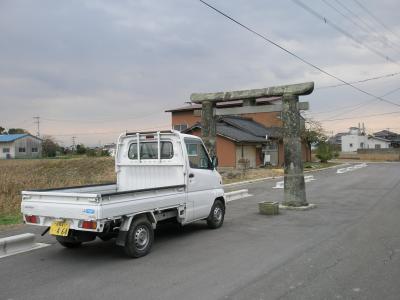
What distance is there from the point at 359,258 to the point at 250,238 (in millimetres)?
2529

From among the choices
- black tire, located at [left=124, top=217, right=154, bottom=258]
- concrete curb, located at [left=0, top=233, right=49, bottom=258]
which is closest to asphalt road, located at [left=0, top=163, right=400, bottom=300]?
black tire, located at [left=124, top=217, right=154, bottom=258]

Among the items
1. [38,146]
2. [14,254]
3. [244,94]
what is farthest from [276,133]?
[38,146]

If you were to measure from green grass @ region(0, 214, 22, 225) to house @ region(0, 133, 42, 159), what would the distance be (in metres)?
75.9

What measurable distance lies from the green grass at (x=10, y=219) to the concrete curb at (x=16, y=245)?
2825 mm

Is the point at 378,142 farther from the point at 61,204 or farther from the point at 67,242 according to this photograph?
the point at 61,204

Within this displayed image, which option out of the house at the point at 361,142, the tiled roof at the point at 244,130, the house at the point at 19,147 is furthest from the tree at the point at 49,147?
the house at the point at 361,142

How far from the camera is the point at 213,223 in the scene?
33.7 ft

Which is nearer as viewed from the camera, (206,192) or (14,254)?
(14,254)

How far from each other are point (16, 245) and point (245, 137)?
31.6 metres

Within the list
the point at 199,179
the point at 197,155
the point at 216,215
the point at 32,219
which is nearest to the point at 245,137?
the point at 216,215

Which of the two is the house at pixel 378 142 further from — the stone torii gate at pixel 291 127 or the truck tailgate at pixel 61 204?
the truck tailgate at pixel 61 204

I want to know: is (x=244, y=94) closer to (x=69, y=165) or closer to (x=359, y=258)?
(x=359, y=258)

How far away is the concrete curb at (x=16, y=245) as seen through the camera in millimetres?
7852

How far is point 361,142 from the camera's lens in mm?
97812
